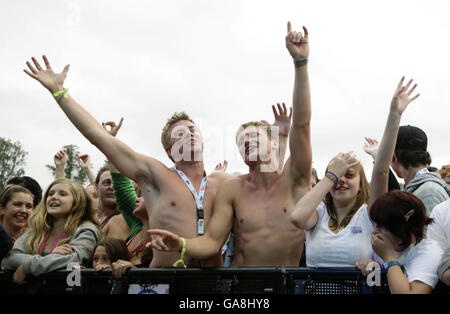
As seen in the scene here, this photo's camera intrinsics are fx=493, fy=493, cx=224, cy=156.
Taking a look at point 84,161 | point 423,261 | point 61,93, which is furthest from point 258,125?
point 84,161

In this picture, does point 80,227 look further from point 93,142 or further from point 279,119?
point 279,119

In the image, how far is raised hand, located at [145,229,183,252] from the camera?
2.95m

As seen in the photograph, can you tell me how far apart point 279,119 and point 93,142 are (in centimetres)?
143

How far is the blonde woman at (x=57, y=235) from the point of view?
3.50 meters

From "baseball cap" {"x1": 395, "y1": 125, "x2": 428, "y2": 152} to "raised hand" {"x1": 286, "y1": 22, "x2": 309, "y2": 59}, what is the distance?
3.61 feet

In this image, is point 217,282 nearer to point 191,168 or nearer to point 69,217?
point 191,168

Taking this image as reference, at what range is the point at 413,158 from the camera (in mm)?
3787

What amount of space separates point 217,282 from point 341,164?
42.7 inches

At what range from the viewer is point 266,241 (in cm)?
334

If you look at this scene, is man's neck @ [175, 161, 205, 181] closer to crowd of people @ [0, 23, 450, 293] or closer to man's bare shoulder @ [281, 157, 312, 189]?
crowd of people @ [0, 23, 450, 293]

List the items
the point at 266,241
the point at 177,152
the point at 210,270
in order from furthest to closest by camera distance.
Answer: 1. the point at 177,152
2. the point at 266,241
3. the point at 210,270

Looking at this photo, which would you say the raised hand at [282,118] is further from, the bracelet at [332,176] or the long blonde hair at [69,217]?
the long blonde hair at [69,217]

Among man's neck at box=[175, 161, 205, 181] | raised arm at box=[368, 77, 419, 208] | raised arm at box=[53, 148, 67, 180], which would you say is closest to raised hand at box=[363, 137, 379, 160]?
raised arm at box=[368, 77, 419, 208]
